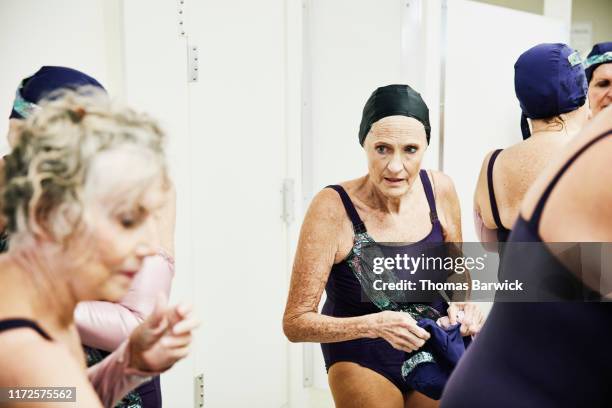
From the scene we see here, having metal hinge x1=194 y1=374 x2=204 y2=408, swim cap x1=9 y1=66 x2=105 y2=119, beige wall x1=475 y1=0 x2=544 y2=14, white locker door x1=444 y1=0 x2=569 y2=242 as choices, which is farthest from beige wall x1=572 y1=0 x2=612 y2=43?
swim cap x1=9 y1=66 x2=105 y2=119

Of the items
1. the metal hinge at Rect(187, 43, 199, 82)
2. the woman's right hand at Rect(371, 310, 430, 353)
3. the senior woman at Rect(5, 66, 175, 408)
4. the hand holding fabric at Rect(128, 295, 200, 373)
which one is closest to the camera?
the hand holding fabric at Rect(128, 295, 200, 373)

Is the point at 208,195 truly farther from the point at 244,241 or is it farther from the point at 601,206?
the point at 601,206

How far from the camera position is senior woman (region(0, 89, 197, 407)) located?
0.56 metres

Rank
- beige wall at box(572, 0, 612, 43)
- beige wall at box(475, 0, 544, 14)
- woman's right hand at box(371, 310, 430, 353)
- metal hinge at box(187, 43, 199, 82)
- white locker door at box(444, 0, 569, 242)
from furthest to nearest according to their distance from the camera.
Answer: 1. beige wall at box(572, 0, 612, 43)
2. beige wall at box(475, 0, 544, 14)
3. white locker door at box(444, 0, 569, 242)
4. metal hinge at box(187, 43, 199, 82)
5. woman's right hand at box(371, 310, 430, 353)

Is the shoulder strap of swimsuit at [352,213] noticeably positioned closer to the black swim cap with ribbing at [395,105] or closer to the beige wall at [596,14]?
the black swim cap with ribbing at [395,105]

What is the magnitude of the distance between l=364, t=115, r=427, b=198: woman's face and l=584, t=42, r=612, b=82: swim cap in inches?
36.2

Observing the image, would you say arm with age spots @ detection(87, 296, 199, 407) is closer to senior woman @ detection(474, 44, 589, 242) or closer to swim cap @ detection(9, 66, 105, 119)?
swim cap @ detection(9, 66, 105, 119)

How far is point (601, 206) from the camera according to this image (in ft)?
2.30

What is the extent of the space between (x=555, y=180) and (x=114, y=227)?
54 cm

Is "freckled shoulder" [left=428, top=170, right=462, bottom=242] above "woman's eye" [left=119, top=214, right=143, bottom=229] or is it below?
below

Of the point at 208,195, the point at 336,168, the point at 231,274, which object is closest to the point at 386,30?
the point at 336,168

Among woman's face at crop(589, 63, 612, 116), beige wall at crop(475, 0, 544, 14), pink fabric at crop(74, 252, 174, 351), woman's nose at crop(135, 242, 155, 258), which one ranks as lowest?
pink fabric at crop(74, 252, 174, 351)

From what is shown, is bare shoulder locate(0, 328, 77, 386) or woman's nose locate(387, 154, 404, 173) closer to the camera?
bare shoulder locate(0, 328, 77, 386)

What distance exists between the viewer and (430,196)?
162 centimetres
